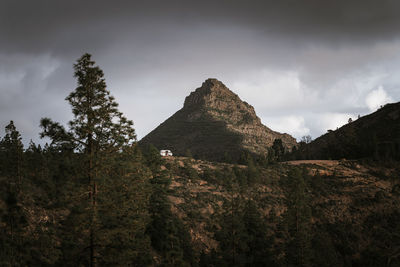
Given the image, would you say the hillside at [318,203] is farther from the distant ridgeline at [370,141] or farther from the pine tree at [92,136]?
the pine tree at [92,136]

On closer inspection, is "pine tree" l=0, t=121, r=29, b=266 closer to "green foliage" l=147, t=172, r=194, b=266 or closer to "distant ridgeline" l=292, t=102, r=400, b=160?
"green foliage" l=147, t=172, r=194, b=266

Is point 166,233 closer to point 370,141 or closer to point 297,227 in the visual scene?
point 297,227

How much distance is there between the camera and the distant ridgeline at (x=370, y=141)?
331 feet

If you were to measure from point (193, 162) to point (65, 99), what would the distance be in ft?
210

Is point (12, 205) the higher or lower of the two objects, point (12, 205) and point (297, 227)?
the higher

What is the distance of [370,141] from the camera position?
107312mm

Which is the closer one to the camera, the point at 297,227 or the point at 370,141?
the point at 297,227

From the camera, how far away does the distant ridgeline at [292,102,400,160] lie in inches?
3970

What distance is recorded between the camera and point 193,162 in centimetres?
7988

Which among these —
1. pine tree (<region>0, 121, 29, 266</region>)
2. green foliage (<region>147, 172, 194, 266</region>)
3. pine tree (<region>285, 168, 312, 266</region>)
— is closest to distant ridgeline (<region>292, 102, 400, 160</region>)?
pine tree (<region>285, 168, 312, 266</region>)

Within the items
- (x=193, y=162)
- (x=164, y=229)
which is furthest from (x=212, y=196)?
(x=164, y=229)

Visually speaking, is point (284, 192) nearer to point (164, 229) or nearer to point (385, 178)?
point (385, 178)

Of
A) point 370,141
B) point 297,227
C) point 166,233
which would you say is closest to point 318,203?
point 297,227

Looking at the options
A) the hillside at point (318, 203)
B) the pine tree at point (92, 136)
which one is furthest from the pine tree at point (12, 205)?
the hillside at point (318, 203)
